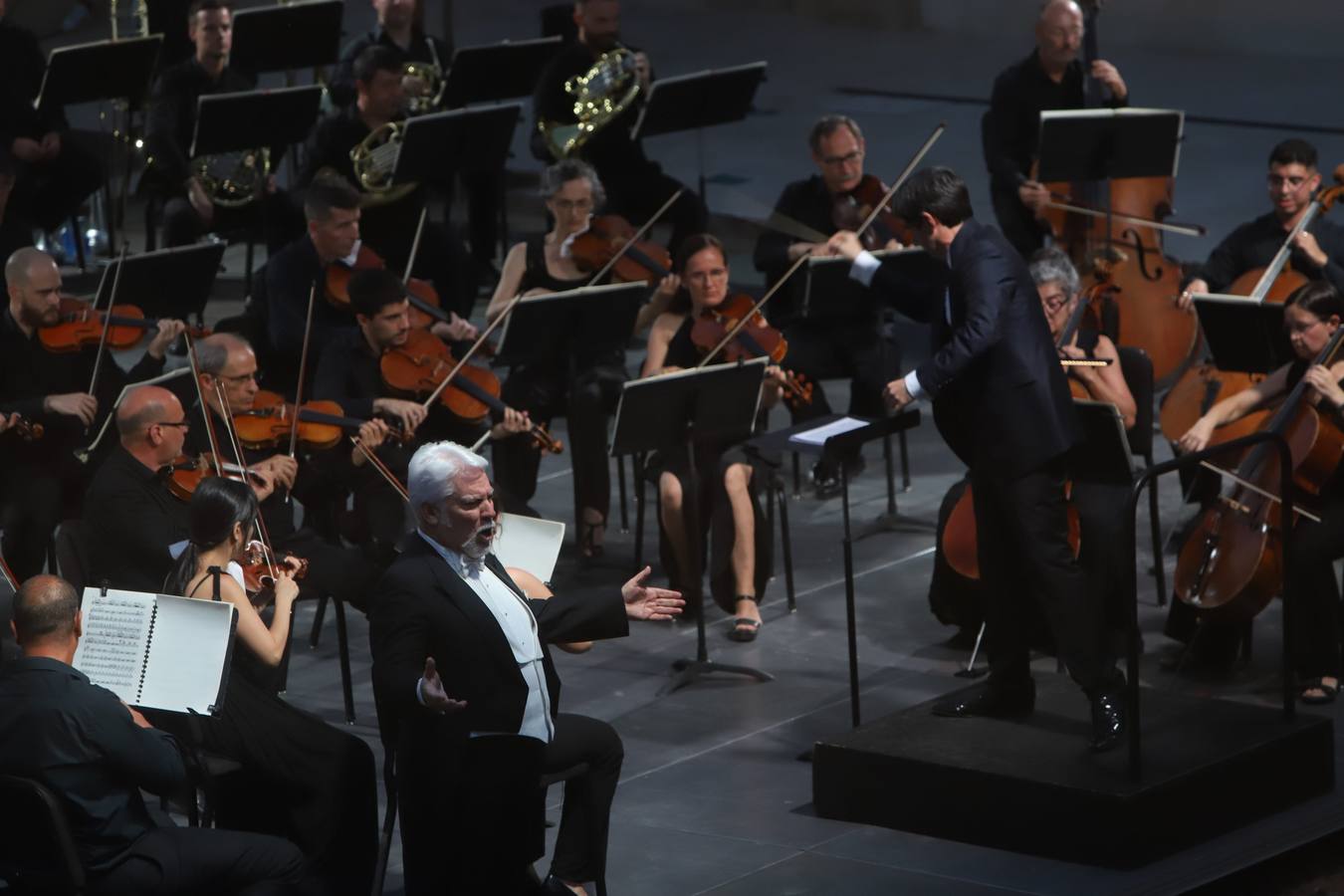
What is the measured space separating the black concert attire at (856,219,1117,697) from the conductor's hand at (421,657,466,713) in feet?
4.86

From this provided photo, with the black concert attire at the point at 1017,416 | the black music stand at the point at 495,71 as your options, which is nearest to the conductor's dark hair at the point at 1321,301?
the black concert attire at the point at 1017,416

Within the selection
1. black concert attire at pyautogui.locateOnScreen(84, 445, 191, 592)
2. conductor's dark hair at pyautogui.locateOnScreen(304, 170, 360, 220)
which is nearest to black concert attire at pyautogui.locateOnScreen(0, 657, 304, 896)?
black concert attire at pyautogui.locateOnScreen(84, 445, 191, 592)

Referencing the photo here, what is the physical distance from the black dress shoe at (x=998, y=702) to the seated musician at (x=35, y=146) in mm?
4917

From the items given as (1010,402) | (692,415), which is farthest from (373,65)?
(1010,402)

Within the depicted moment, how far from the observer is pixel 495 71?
9305 millimetres

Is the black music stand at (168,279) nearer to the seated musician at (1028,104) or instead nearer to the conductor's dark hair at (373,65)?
the conductor's dark hair at (373,65)

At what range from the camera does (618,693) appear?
19.8 feet

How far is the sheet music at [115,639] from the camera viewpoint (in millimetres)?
4465

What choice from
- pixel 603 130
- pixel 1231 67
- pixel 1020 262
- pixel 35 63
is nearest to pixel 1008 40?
pixel 1231 67

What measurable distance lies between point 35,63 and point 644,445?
167 inches

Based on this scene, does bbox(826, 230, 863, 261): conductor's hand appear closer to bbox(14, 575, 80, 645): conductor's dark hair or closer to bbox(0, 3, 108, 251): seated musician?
bbox(14, 575, 80, 645): conductor's dark hair

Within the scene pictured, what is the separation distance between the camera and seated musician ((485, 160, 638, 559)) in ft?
23.1

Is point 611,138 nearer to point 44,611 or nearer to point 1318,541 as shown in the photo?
point 1318,541

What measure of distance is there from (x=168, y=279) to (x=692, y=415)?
1.88m
